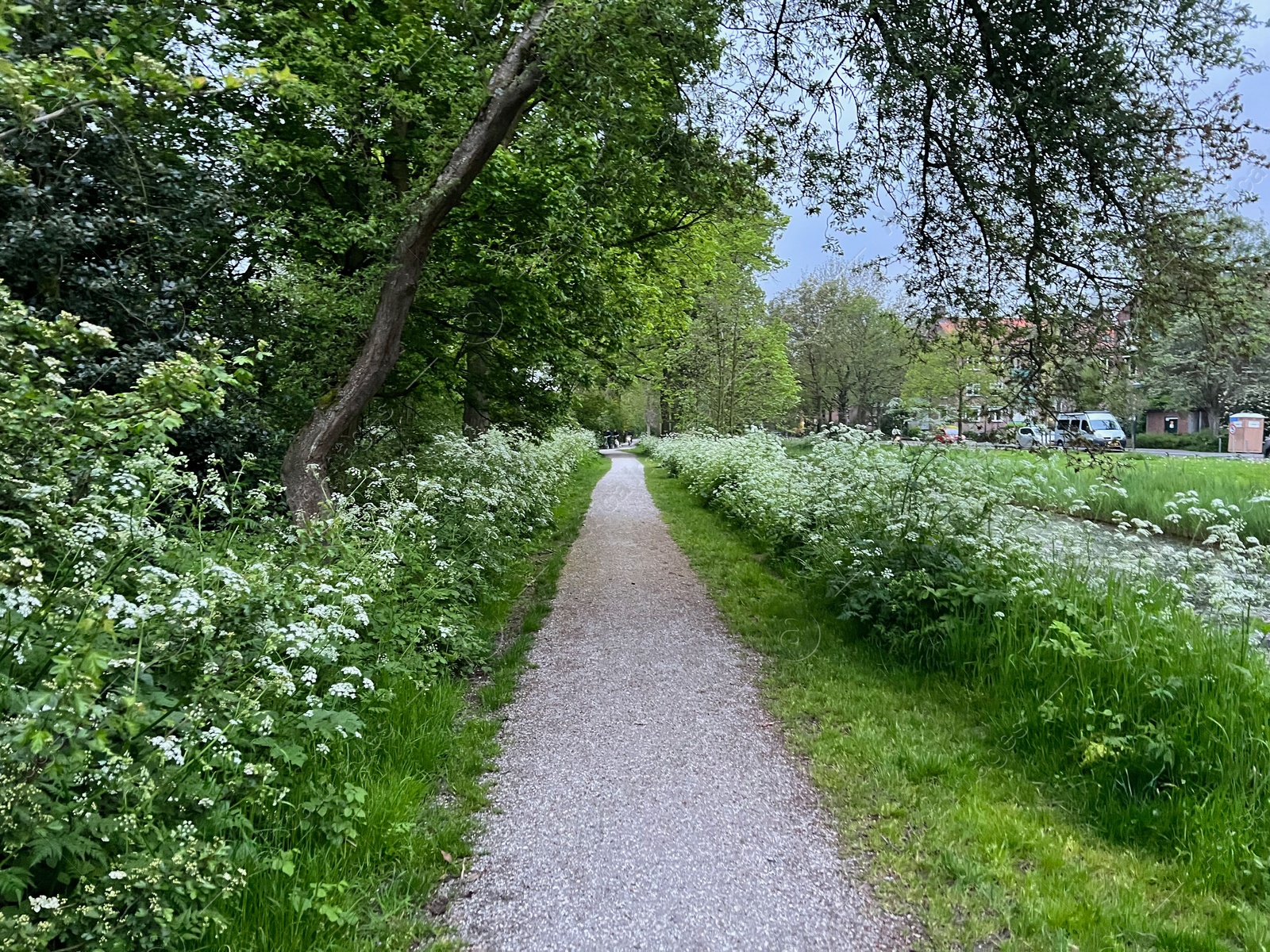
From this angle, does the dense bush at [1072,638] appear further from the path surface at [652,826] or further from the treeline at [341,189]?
the treeline at [341,189]

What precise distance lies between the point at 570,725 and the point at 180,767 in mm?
2499

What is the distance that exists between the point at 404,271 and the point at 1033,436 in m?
5.84

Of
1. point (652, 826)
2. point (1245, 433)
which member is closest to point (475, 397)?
point (652, 826)

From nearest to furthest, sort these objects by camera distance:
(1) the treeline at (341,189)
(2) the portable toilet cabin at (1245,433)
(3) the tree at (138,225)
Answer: (3) the tree at (138,225)
(1) the treeline at (341,189)
(2) the portable toilet cabin at (1245,433)

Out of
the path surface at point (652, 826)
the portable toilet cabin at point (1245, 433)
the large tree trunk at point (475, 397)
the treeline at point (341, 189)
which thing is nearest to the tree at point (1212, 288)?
the treeline at point (341, 189)

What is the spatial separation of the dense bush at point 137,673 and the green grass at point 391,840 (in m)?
0.11

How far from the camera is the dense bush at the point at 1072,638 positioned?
2.99 m

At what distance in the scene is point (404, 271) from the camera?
588 centimetres

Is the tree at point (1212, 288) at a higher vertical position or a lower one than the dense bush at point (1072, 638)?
higher

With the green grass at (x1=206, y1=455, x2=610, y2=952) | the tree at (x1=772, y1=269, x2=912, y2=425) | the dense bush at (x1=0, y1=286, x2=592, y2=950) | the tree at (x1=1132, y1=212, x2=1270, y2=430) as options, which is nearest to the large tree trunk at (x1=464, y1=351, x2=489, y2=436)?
the green grass at (x1=206, y1=455, x2=610, y2=952)

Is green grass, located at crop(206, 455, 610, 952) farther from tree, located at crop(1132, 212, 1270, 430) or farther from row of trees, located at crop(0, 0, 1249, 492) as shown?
tree, located at crop(1132, 212, 1270, 430)

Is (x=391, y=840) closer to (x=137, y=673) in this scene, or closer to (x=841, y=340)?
(x=137, y=673)

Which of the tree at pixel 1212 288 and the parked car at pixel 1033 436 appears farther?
the parked car at pixel 1033 436

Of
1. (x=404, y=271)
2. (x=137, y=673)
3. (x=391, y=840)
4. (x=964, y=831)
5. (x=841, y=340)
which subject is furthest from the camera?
(x=841, y=340)
